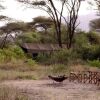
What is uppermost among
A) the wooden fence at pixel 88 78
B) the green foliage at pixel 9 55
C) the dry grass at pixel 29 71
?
the wooden fence at pixel 88 78

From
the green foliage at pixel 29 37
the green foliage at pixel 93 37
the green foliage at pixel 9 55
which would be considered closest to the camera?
the green foliage at pixel 9 55

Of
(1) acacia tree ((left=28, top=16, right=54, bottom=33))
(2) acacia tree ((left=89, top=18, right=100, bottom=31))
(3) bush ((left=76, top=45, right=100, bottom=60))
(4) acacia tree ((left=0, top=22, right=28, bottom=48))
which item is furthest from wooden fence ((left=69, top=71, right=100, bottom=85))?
(1) acacia tree ((left=28, top=16, right=54, bottom=33))

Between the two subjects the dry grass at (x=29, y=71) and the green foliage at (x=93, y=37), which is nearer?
the dry grass at (x=29, y=71)

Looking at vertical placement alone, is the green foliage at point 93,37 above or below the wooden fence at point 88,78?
below

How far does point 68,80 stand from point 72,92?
4.63 meters

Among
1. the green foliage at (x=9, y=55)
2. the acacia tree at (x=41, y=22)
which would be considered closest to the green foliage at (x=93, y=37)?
the acacia tree at (x=41, y=22)

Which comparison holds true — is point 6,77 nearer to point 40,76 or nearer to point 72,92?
Answer: point 40,76

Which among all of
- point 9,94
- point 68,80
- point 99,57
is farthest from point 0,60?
point 9,94

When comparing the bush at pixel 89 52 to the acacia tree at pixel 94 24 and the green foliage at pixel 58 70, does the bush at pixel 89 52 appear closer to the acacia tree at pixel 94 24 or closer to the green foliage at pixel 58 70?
the green foliage at pixel 58 70

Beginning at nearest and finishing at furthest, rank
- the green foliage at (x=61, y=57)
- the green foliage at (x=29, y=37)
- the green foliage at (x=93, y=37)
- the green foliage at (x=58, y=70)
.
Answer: the green foliage at (x=58, y=70) < the green foliage at (x=61, y=57) < the green foliage at (x=93, y=37) < the green foliage at (x=29, y=37)

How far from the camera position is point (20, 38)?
55500 millimetres

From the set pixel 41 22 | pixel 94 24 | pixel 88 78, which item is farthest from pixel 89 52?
pixel 41 22

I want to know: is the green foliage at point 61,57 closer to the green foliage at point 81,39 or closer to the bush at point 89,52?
the bush at point 89,52

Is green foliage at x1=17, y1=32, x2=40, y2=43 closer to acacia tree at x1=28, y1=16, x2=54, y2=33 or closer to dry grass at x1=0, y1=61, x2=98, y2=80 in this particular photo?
acacia tree at x1=28, y1=16, x2=54, y2=33
